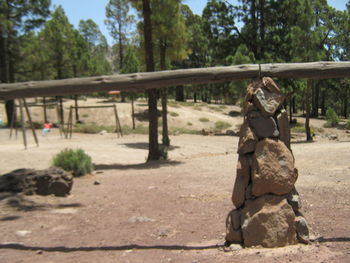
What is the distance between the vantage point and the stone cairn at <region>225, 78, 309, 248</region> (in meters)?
4.11

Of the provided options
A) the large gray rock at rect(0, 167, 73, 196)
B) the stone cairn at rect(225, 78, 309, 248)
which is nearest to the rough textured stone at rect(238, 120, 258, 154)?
the stone cairn at rect(225, 78, 309, 248)

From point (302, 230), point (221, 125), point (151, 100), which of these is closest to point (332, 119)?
point (221, 125)

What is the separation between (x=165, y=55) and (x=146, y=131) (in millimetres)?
7814

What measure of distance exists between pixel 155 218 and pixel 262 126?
100.0 inches

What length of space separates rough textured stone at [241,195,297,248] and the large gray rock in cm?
446

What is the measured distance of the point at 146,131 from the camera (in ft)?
76.4

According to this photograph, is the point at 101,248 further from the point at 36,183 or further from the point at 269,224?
the point at 36,183

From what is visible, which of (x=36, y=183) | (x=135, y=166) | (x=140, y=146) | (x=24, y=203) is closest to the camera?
(x=24, y=203)

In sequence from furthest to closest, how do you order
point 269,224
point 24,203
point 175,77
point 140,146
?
point 140,146
point 24,203
point 175,77
point 269,224

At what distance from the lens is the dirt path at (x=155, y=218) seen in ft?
13.9

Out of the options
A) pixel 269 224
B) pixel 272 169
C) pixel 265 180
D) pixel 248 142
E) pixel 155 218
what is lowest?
pixel 155 218

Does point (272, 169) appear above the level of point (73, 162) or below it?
above

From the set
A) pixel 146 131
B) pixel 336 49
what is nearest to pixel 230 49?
pixel 146 131

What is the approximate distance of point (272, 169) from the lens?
415 centimetres
